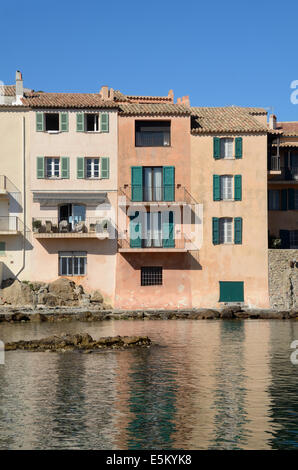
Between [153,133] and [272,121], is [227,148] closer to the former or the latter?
[153,133]

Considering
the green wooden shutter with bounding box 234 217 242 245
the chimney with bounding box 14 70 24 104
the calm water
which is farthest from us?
the chimney with bounding box 14 70 24 104

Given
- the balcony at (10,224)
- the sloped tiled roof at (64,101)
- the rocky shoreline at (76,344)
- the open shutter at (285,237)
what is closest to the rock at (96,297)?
the balcony at (10,224)

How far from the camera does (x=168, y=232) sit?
49000 mm

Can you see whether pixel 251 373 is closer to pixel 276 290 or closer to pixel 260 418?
pixel 260 418

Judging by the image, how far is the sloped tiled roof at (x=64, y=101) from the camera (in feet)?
Answer: 159

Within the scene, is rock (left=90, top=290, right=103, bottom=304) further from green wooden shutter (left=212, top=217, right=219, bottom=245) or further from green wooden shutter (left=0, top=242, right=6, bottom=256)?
green wooden shutter (left=212, top=217, right=219, bottom=245)

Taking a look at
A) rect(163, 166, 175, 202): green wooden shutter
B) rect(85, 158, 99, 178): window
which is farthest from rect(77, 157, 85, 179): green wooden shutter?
rect(163, 166, 175, 202): green wooden shutter

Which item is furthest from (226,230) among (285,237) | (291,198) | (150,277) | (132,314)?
(132,314)

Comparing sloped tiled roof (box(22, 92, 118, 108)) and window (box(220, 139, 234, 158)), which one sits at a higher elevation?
sloped tiled roof (box(22, 92, 118, 108))

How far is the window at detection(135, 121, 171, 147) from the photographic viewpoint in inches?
1961

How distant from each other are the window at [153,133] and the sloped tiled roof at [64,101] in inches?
91.0

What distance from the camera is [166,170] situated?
4931 centimetres

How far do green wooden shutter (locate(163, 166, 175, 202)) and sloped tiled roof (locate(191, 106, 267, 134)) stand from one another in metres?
3.06

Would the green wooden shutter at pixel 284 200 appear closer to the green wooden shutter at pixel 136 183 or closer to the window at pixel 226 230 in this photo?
the window at pixel 226 230
